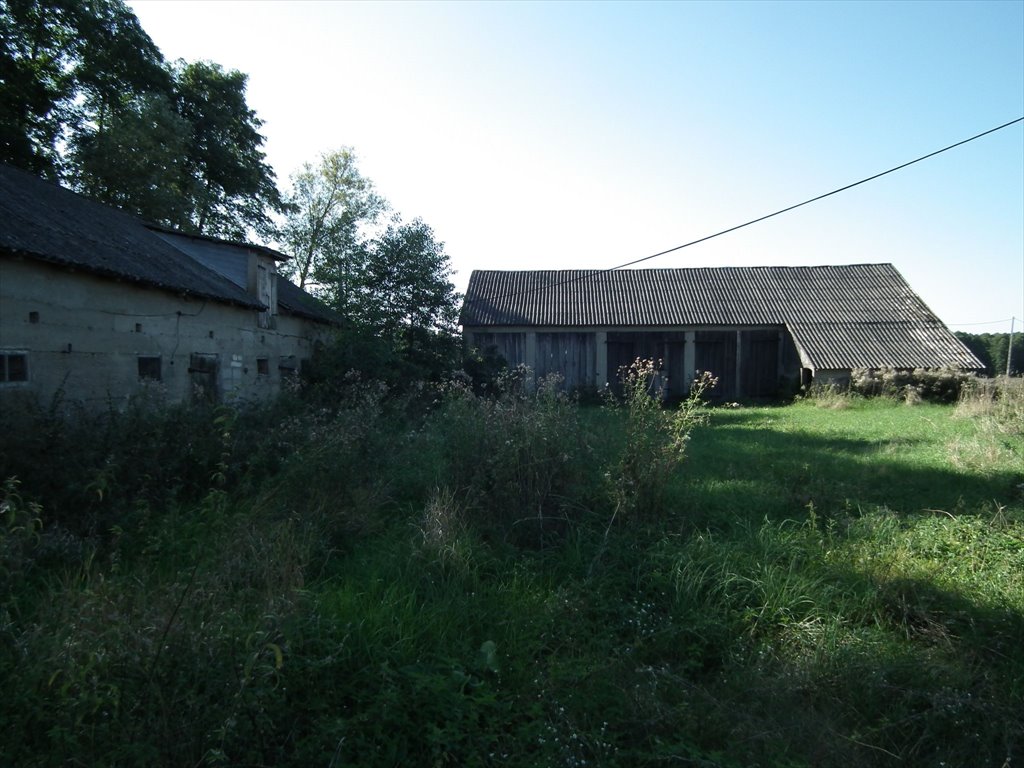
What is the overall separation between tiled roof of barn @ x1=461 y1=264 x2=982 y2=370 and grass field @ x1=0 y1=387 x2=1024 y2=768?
591 inches

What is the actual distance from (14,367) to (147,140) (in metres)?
12.8

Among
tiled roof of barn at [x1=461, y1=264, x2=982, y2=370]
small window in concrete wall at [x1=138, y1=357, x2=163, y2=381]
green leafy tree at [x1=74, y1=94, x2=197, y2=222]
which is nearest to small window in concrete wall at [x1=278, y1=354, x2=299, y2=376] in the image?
small window in concrete wall at [x1=138, y1=357, x2=163, y2=381]

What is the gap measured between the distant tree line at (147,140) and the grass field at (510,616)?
1044 cm

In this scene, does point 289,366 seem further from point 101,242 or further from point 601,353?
point 601,353

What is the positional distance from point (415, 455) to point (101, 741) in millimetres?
4350

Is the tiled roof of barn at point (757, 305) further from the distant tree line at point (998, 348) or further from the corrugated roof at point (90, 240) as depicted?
the distant tree line at point (998, 348)

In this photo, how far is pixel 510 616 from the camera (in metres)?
4.16

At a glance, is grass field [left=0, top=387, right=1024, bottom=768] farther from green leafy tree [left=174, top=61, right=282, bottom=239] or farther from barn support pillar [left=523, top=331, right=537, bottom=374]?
green leafy tree [left=174, top=61, right=282, bottom=239]

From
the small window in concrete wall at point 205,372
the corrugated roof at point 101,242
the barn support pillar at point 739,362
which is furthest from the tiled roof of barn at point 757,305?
the small window in concrete wall at point 205,372

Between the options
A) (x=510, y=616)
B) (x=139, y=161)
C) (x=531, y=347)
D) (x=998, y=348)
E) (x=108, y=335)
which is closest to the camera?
(x=510, y=616)


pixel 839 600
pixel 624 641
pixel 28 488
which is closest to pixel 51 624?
pixel 28 488

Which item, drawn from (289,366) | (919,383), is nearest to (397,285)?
(289,366)

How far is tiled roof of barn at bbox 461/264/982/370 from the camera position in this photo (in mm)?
20594

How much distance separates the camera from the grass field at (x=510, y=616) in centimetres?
295
